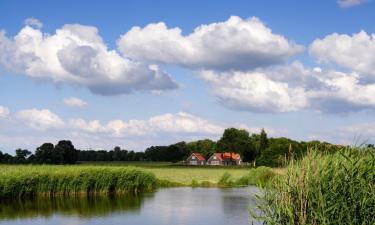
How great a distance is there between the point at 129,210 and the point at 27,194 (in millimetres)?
10639

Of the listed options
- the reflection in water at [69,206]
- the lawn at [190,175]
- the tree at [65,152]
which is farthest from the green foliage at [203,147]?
the reflection in water at [69,206]

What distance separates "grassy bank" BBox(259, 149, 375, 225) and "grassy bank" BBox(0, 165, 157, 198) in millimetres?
26282

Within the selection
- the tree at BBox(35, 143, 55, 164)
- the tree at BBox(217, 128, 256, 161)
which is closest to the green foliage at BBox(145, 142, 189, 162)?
the tree at BBox(217, 128, 256, 161)

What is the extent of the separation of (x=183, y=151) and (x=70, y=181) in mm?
104565

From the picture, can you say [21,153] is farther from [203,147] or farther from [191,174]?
[203,147]

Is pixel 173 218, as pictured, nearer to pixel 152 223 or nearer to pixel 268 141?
pixel 152 223

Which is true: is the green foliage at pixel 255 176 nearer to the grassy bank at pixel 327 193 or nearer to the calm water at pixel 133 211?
the calm water at pixel 133 211

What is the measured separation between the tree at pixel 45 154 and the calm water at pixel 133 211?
172ft

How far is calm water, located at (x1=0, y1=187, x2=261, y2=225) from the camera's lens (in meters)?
25.9

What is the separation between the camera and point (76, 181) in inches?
1537

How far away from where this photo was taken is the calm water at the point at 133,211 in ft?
85.0

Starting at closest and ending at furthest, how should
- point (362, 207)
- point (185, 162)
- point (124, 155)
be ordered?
point (362, 207)
point (185, 162)
point (124, 155)

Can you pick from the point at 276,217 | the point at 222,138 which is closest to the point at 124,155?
the point at 222,138

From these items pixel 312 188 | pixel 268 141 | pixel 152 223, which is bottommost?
pixel 152 223
